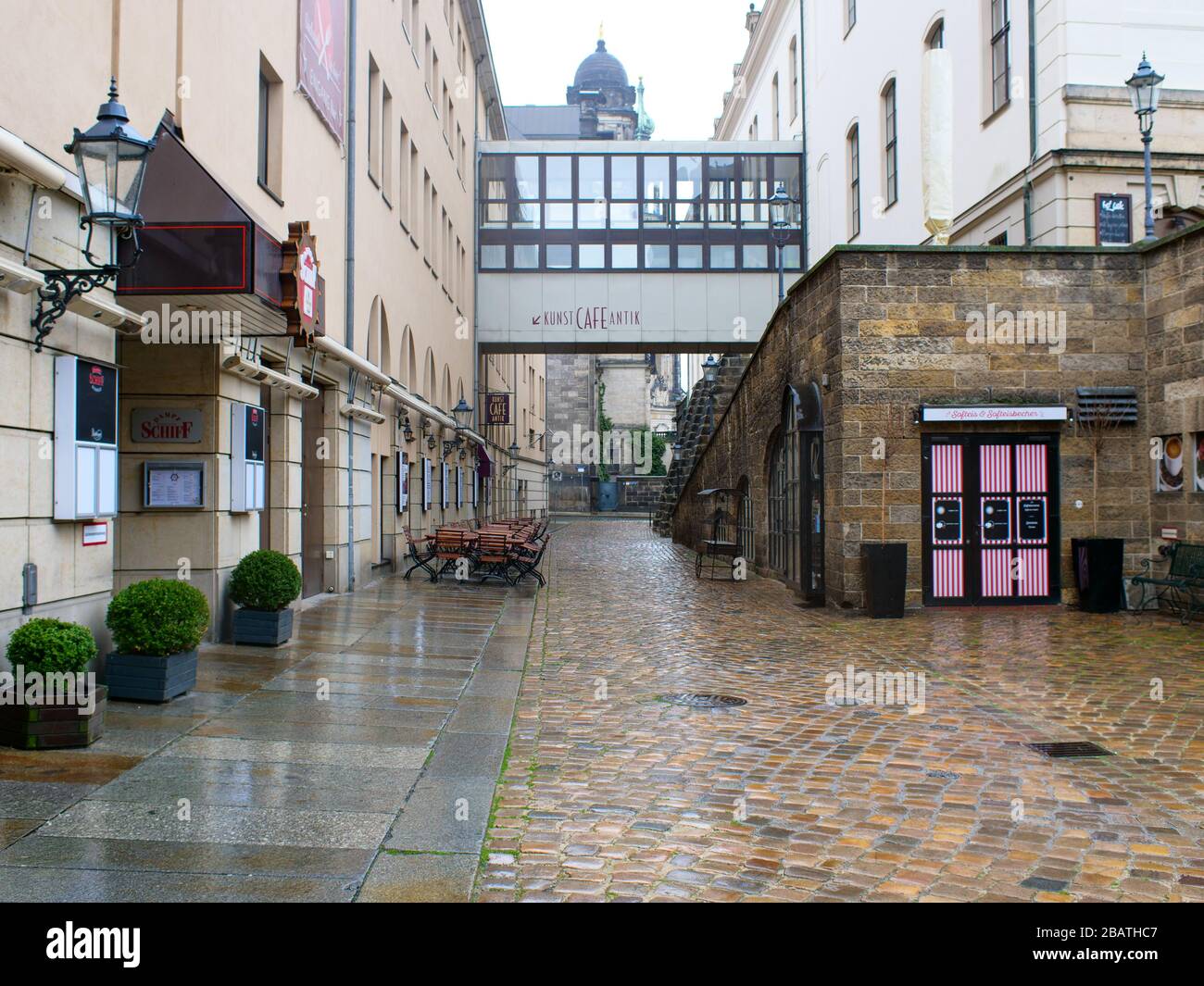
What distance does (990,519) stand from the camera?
14141mm

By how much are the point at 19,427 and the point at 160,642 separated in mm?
1712

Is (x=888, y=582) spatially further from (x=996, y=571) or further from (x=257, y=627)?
(x=257, y=627)

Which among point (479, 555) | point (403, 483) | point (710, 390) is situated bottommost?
point (479, 555)

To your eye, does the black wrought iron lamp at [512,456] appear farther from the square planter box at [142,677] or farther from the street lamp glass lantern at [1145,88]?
the square planter box at [142,677]

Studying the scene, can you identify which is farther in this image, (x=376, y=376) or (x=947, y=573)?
(x=376, y=376)

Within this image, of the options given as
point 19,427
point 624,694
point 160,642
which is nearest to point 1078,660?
point 624,694

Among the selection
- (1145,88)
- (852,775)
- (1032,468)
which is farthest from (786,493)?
(852,775)

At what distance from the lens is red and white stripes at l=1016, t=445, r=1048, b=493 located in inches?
560

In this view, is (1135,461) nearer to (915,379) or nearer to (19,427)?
(915,379)

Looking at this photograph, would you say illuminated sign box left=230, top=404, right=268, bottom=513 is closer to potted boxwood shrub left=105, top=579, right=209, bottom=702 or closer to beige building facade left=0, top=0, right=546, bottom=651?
beige building facade left=0, top=0, right=546, bottom=651

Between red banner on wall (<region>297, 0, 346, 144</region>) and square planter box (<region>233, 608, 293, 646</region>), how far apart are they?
7.53 m

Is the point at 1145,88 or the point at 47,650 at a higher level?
the point at 1145,88

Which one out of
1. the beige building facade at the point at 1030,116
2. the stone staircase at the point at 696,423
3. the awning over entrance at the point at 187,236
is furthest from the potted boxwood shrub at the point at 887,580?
the stone staircase at the point at 696,423

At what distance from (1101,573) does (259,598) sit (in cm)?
1053
